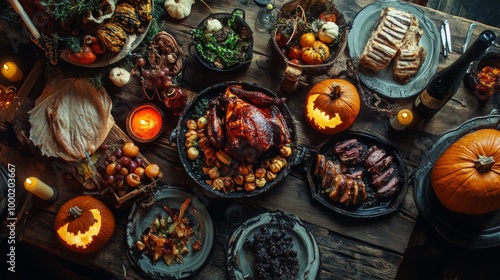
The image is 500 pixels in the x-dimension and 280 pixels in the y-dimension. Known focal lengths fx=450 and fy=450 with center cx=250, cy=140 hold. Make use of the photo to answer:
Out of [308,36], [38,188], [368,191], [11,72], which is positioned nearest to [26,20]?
[11,72]

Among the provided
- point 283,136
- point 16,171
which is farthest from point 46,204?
point 283,136

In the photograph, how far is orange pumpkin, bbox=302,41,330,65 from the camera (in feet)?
8.45

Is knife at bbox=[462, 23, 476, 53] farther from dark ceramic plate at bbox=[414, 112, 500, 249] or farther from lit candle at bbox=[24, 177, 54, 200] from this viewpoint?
lit candle at bbox=[24, 177, 54, 200]

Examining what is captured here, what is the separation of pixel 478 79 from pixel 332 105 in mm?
936

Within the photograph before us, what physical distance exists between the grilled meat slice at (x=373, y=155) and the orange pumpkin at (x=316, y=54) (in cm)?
58

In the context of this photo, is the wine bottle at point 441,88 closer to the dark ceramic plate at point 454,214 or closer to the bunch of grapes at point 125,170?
the dark ceramic plate at point 454,214

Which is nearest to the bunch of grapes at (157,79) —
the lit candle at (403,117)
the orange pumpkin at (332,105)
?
the orange pumpkin at (332,105)

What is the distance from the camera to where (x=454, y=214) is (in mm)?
2441

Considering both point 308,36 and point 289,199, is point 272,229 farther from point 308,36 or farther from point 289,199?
point 308,36

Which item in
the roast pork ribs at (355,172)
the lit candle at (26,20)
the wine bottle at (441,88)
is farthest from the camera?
the roast pork ribs at (355,172)

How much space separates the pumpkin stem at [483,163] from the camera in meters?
2.18

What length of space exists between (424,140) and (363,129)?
36 cm

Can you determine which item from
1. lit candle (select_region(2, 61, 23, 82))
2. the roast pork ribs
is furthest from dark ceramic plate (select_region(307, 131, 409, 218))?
lit candle (select_region(2, 61, 23, 82))

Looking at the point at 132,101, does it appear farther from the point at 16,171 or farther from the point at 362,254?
the point at 362,254
